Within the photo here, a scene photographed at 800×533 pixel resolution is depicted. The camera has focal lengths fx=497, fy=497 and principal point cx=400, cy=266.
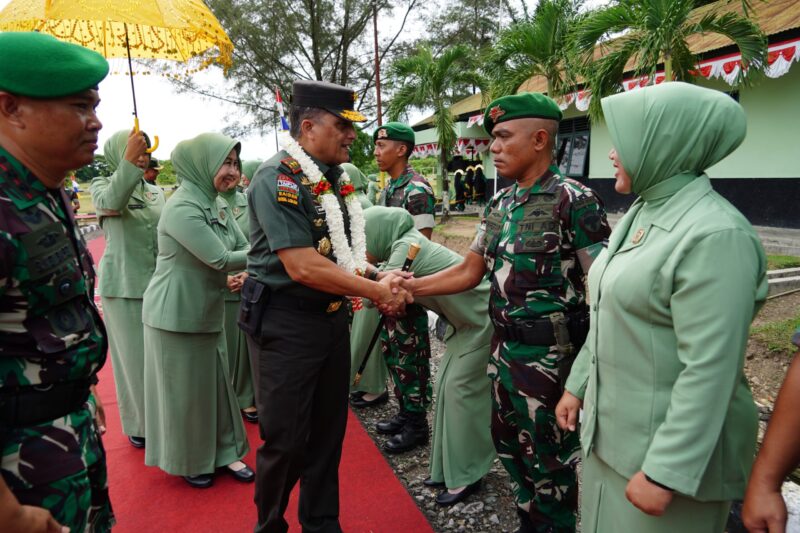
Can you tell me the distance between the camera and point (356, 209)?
271 centimetres

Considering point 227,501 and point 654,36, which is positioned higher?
point 654,36

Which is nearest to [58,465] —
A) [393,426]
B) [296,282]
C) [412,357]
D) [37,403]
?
[37,403]

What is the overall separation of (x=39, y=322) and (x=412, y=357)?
2556 mm

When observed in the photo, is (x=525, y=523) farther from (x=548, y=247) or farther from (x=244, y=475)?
(x=244, y=475)

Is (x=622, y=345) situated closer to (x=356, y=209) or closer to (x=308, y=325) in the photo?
(x=308, y=325)

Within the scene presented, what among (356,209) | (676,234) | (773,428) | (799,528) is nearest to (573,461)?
(799,528)

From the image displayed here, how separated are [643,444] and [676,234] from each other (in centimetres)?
62

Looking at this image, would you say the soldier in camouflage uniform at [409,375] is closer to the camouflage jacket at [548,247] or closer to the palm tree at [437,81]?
the camouflage jacket at [548,247]

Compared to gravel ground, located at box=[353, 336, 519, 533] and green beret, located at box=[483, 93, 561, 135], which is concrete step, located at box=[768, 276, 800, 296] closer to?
Result: gravel ground, located at box=[353, 336, 519, 533]

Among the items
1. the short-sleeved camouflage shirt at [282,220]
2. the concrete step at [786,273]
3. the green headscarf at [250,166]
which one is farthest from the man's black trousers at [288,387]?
the concrete step at [786,273]

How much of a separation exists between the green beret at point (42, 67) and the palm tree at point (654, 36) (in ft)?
20.3

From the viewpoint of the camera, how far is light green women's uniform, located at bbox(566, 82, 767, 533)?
1275mm

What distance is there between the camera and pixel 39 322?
1.33m

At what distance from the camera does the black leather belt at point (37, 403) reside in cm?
127
